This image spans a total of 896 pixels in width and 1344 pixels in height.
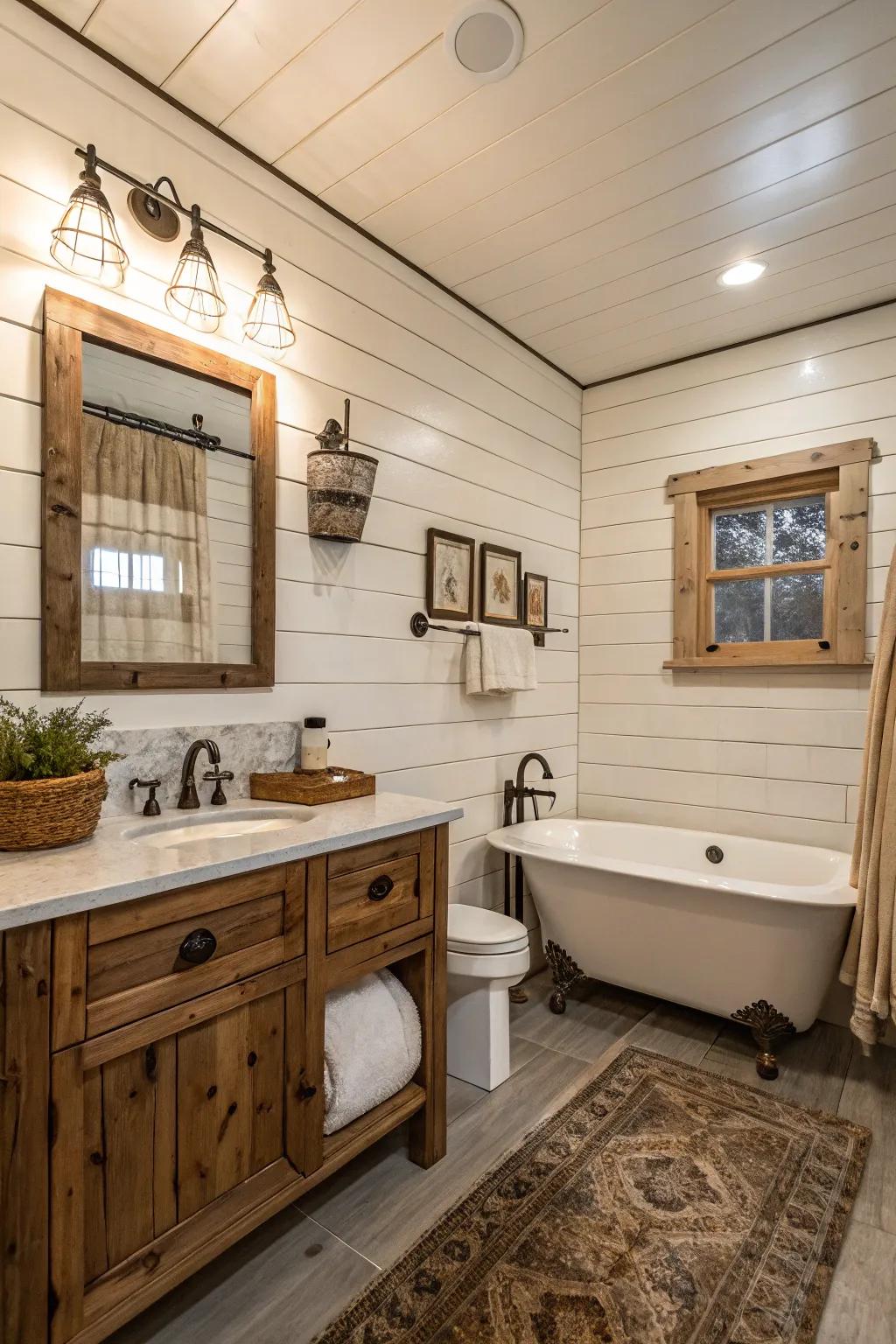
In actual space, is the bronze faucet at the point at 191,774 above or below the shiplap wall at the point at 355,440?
below

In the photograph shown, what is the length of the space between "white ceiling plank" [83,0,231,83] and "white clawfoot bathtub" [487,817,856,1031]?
8.13ft

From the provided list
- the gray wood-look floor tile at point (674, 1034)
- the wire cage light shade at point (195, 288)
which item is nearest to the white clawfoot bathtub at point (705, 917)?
the gray wood-look floor tile at point (674, 1034)

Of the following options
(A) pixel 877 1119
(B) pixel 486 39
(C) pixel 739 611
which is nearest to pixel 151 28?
(B) pixel 486 39

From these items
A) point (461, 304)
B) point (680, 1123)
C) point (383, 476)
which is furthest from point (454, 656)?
point (680, 1123)

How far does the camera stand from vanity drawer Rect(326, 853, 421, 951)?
159cm

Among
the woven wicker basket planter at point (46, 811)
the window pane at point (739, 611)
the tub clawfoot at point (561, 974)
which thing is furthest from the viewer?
the window pane at point (739, 611)

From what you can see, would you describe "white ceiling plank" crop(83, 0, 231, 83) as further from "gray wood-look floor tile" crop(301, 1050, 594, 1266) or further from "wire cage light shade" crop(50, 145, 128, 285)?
"gray wood-look floor tile" crop(301, 1050, 594, 1266)

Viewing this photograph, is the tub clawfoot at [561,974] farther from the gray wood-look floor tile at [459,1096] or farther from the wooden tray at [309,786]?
the wooden tray at [309,786]

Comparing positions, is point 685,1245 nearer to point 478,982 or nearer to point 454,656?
point 478,982

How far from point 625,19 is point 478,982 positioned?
2.49 meters

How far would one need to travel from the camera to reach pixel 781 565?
118 inches

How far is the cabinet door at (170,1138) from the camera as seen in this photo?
3.77 ft

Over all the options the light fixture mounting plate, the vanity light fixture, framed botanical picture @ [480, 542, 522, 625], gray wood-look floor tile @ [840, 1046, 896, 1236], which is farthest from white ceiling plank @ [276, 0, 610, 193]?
gray wood-look floor tile @ [840, 1046, 896, 1236]

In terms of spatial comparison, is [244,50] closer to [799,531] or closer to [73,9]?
[73,9]
